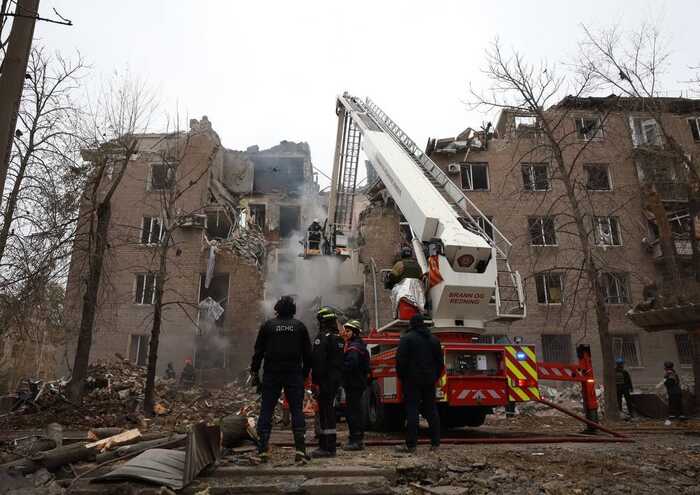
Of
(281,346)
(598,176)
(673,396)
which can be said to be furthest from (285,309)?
(598,176)

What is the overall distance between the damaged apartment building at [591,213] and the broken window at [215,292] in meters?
11.2

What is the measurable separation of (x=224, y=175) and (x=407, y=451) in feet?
92.6

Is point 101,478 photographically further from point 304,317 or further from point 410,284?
point 304,317

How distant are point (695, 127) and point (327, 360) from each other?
27.0 metres

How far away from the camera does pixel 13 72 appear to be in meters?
5.27

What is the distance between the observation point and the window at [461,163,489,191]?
910 inches

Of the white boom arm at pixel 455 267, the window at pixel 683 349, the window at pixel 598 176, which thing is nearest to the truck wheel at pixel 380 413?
the white boom arm at pixel 455 267

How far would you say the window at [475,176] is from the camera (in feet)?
75.9

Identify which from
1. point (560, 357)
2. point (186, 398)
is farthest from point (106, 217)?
point (560, 357)

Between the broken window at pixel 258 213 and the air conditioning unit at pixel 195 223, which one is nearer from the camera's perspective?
the air conditioning unit at pixel 195 223

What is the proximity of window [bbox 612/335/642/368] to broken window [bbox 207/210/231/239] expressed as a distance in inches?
738

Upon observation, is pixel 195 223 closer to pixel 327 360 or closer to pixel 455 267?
pixel 455 267

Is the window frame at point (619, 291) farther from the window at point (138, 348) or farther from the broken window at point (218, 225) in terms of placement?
the window at point (138, 348)

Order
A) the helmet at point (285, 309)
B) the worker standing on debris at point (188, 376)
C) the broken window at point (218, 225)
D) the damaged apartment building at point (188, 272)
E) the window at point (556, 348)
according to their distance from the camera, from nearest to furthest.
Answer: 1. the helmet at point (285, 309)
2. the worker standing on debris at point (188, 376)
3. the damaged apartment building at point (188, 272)
4. the window at point (556, 348)
5. the broken window at point (218, 225)
